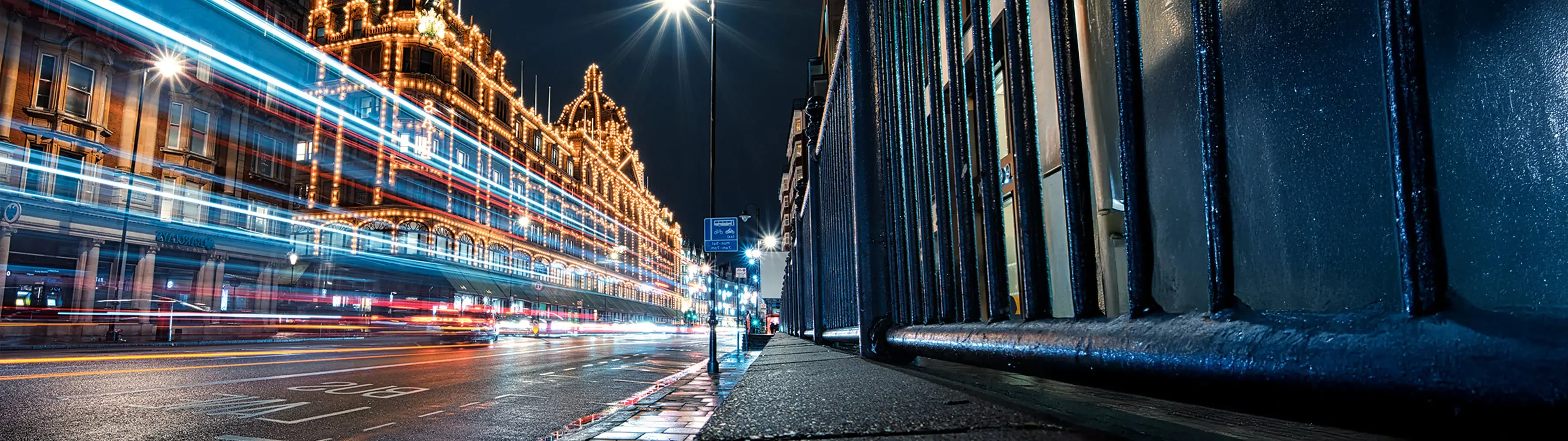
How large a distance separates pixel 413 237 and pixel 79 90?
1809 cm

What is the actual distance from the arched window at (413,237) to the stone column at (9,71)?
19275mm

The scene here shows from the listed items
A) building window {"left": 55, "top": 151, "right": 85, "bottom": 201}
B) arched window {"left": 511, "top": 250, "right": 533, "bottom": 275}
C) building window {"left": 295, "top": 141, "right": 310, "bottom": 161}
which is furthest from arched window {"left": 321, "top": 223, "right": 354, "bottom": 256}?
building window {"left": 55, "top": 151, "right": 85, "bottom": 201}

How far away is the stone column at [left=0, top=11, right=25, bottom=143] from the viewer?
27.0m

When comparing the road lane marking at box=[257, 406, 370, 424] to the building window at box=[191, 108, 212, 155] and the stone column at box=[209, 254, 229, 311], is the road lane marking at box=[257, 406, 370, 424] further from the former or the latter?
the stone column at box=[209, 254, 229, 311]

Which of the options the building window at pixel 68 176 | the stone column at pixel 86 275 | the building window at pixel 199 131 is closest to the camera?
the building window at pixel 68 176

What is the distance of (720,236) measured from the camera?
53.7 ft

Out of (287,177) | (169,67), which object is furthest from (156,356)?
(287,177)

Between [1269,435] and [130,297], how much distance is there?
41.1 m

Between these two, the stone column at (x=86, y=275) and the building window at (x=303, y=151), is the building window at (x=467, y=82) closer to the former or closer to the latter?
the building window at (x=303, y=151)

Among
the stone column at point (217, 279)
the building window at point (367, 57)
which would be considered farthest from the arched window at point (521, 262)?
the stone column at point (217, 279)

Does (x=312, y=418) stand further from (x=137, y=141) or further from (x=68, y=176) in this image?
(x=137, y=141)

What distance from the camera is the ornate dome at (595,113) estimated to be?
8362 centimetres

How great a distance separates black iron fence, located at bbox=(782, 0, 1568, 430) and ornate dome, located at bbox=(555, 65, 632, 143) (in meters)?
83.4

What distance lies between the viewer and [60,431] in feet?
20.3
